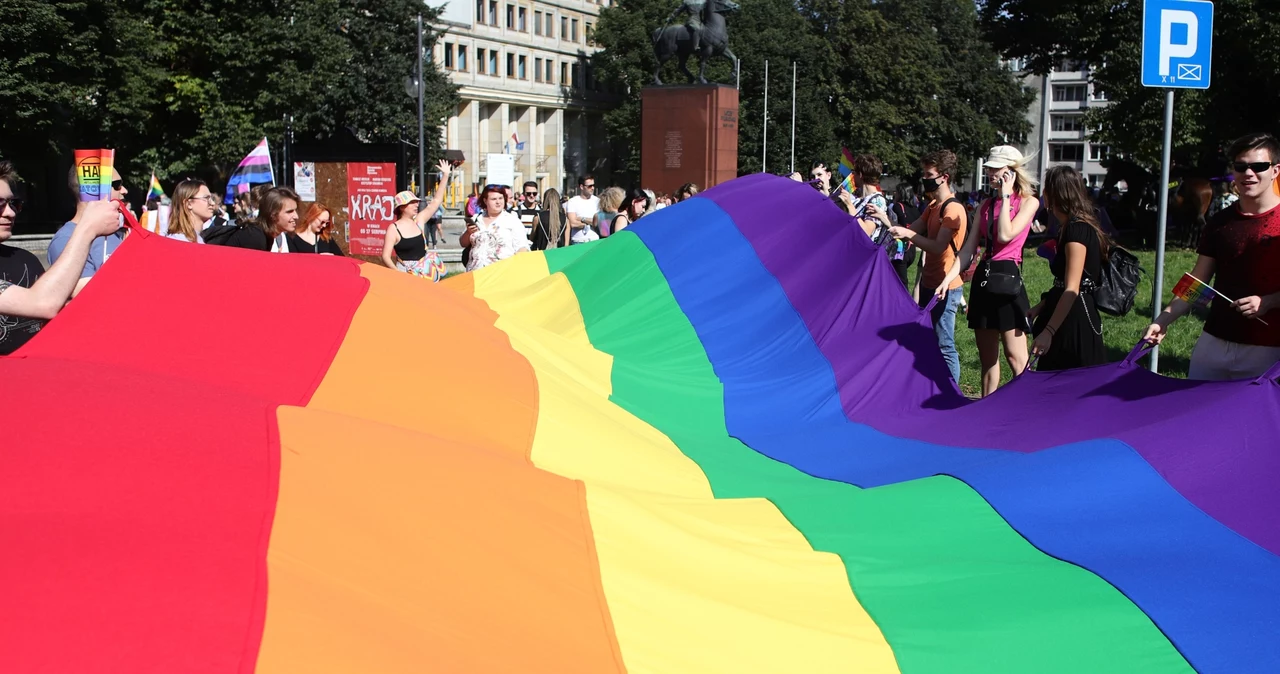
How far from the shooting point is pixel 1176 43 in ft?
23.5

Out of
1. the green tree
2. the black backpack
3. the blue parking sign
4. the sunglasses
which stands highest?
the green tree

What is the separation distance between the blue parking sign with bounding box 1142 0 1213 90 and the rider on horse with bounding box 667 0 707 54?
17.1 m

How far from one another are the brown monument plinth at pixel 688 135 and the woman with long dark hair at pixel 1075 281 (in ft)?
47.5

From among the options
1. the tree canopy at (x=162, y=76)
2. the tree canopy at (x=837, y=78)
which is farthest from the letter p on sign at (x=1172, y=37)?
the tree canopy at (x=837, y=78)

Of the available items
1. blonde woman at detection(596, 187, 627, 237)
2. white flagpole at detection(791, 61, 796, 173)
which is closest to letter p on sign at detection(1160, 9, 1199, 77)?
blonde woman at detection(596, 187, 627, 237)

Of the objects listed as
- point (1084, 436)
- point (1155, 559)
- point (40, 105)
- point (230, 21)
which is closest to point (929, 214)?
point (1084, 436)

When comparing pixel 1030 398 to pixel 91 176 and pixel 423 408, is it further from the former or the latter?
pixel 91 176

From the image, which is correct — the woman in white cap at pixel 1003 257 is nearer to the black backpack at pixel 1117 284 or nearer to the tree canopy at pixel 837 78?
the black backpack at pixel 1117 284

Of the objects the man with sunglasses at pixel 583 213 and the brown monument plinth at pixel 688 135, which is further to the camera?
the brown monument plinth at pixel 688 135

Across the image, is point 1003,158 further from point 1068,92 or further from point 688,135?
point 1068,92

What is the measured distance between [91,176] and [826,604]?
3.83 meters

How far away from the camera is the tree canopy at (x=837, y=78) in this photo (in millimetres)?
61312

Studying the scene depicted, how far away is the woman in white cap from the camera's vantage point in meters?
6.36

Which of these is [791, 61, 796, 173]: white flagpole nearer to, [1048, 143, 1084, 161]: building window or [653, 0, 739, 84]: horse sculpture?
[653, 0, 739, 84]: horse sculpture
